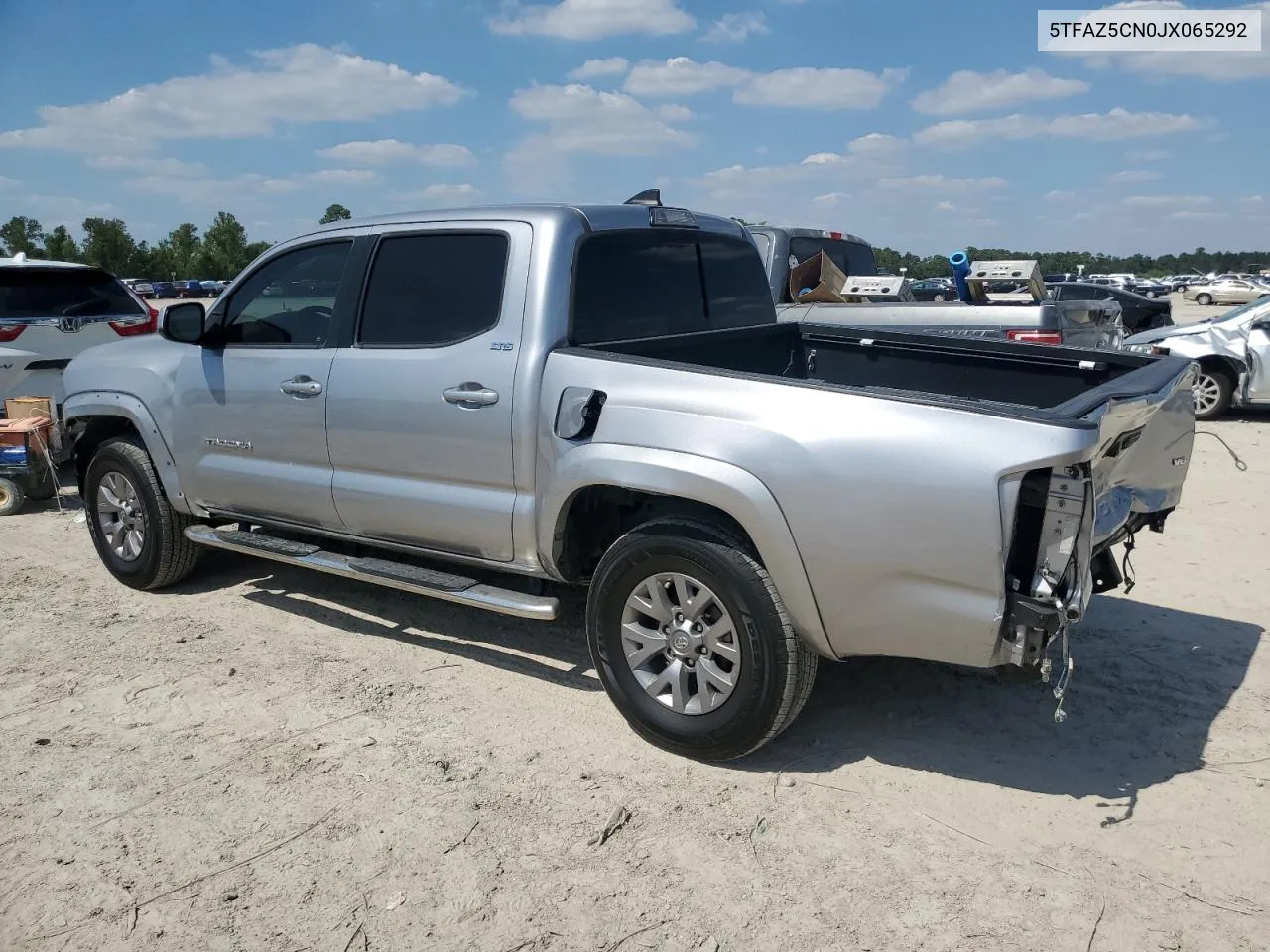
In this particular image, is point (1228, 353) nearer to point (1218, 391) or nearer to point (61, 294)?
point (1218, 391)

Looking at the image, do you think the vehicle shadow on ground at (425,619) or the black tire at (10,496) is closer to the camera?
the vehicle shadow on ground at (425,619)

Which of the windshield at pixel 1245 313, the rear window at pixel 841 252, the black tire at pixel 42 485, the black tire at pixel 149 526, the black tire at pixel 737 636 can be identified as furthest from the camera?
the windshield at pixel 1245 313

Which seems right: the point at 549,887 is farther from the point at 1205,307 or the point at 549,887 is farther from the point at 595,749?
the point at 1205,307

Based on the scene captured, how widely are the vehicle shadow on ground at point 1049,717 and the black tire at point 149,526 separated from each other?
3.64 m

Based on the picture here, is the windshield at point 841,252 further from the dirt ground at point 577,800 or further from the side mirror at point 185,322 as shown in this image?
the side mirror at point 185,322

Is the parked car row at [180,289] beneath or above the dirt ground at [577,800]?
above

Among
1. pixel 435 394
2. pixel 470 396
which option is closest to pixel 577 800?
pixel 470 396

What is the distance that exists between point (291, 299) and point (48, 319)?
4925 millimetres

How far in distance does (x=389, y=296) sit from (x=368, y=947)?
280 cm

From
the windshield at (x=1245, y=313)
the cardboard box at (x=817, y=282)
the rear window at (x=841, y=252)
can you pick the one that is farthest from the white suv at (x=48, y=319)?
the windshield at (x=1245, y=313)

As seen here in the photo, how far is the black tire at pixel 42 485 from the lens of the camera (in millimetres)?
8117

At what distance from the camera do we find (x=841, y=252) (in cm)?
1055

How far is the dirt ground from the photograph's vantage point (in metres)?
2.93

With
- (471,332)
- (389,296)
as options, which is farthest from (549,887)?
(389,296)
